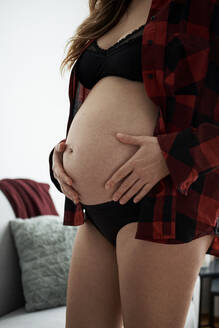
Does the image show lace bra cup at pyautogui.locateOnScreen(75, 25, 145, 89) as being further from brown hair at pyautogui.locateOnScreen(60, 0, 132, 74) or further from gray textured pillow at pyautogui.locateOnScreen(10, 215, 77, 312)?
gray textured pillow at pyautogui.locateOnScreen(10, 215, 77, 312)

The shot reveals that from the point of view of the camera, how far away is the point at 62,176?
34.8 inches

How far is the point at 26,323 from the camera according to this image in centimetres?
142

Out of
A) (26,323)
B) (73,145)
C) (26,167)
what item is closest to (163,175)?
(73,145)

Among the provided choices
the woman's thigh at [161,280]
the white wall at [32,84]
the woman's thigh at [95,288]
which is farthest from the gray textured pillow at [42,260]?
the woman's thigh at [161,280]

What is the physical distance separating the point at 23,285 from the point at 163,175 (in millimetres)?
1114

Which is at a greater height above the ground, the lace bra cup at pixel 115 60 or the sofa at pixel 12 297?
the lace bra cup at pixel 115 60

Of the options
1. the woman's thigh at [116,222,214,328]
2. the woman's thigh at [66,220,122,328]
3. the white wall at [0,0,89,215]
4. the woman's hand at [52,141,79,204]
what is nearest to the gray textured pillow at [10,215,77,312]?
the white wall at [0,0,89,215]

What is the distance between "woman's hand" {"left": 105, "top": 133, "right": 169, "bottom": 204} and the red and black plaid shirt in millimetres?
17

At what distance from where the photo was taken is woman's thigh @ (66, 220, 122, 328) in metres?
0.92

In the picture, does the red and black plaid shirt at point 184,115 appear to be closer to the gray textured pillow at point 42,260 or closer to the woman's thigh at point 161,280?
the woman's thigh at point 161,280

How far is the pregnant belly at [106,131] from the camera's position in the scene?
2.57 ft

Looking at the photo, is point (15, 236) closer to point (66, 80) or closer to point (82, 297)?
point (82, 297)

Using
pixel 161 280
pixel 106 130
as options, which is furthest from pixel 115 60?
pixel 161 280

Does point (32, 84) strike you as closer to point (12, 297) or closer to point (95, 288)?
point (12, 297)
